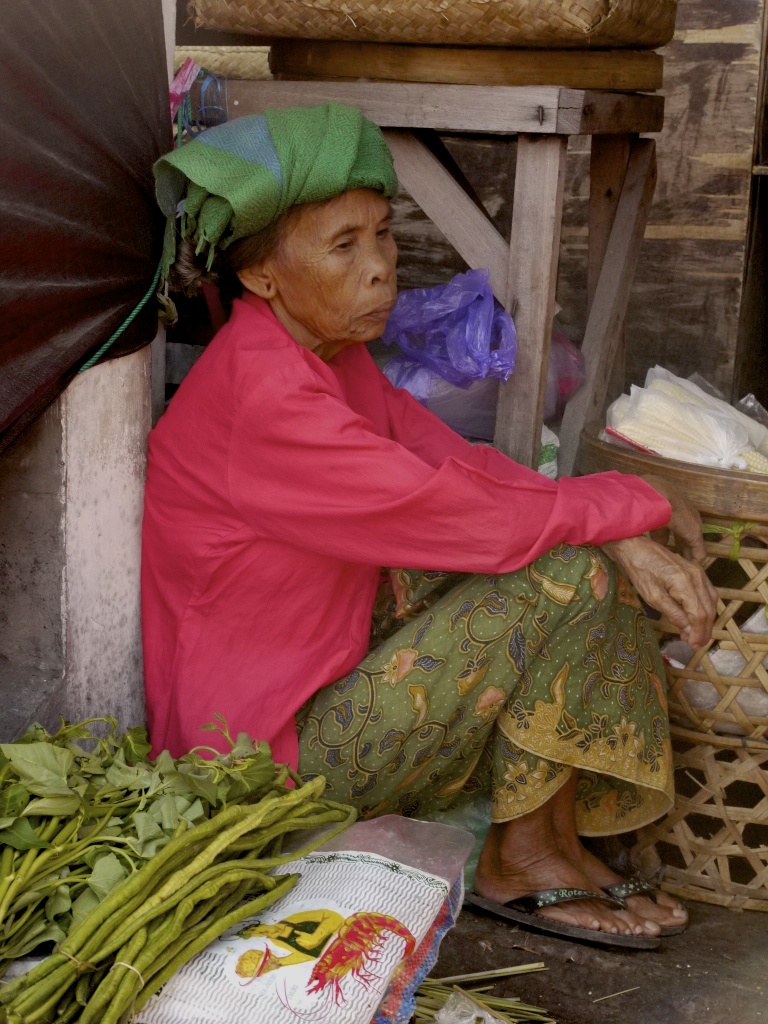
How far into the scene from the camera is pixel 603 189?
3.12m

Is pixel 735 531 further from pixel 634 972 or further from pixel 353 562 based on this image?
pixel 634 972

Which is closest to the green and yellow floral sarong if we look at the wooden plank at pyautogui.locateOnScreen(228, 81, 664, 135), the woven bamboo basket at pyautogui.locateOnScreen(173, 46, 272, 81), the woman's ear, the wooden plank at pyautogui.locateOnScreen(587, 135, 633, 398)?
the woman's ear

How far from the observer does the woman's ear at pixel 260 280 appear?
2219 millimetres

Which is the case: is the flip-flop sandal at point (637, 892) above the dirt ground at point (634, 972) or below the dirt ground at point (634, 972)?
above

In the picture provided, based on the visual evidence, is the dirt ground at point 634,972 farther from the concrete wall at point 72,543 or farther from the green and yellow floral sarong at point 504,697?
the concrete wall at point 72,543

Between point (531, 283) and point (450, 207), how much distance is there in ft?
0.81

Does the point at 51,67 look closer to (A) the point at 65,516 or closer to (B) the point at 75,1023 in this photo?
(A) the point at 65,516

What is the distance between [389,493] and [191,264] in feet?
1.91

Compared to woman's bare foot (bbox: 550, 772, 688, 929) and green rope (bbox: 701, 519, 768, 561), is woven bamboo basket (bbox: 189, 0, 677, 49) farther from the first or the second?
woman's bare foot (bbox: 550, 772, 688, 929)

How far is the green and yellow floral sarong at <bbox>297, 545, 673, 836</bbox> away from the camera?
2205 millimetres

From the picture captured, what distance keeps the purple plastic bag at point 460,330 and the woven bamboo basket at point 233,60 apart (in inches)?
28.8

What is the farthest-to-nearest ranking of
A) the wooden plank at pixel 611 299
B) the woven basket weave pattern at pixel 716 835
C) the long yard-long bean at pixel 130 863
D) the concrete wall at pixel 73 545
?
the wooden plank at pixel 611 299 < the woven basket weave pattern at pixel 716 835 < the concrete wall at pixel 73 545 < the long yard-long bean at pixel 130 863

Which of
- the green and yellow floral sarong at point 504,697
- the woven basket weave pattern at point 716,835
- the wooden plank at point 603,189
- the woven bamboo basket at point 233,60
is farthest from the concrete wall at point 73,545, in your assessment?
the wooden plank at point 603,189

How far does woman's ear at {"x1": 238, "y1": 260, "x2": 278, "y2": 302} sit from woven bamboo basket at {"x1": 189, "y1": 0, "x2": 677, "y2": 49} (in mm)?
572
